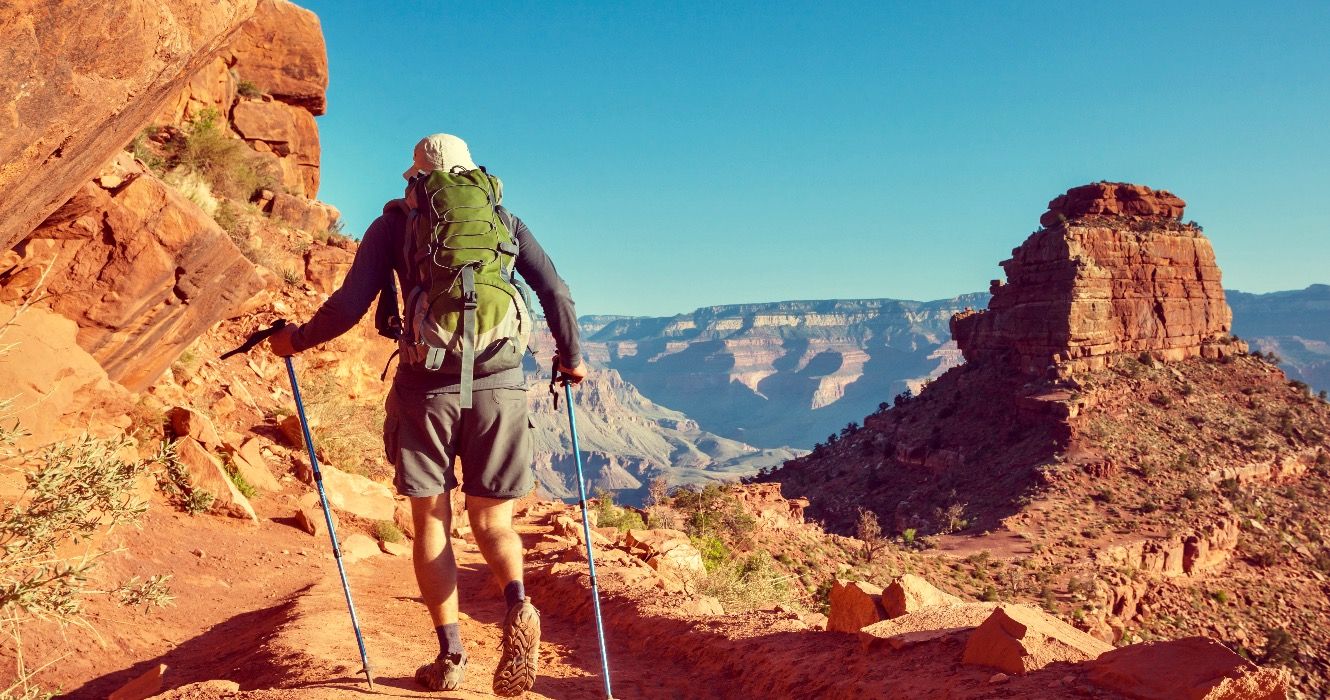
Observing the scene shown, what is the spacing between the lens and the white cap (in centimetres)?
370

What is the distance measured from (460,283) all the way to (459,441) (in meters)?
0.71

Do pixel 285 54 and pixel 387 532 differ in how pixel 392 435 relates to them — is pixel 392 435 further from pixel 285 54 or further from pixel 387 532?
pixel 285 54

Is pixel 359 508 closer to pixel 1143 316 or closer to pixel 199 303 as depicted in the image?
pixel 199 303

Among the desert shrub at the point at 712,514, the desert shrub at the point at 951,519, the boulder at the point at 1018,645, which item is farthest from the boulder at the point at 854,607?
the desert shrub at the point at 951,519

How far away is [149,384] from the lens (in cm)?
840

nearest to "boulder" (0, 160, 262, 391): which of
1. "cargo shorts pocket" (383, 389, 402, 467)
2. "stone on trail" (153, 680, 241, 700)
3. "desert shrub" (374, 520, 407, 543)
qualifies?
"desert shrub" (374, 520, 407, 543)

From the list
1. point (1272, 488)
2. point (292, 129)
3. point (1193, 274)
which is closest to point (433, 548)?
point (292, 129)

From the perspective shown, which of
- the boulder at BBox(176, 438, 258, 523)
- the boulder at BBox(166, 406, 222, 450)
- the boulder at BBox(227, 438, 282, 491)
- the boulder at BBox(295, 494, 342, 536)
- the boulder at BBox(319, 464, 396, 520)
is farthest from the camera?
the boulder at BBox(319, 464, 396, 520)

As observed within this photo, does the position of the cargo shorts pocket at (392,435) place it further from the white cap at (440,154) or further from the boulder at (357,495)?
the boulder at (357,495)

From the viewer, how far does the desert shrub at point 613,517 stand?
13.2 metres

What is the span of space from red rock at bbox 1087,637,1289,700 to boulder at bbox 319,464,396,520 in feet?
26.5

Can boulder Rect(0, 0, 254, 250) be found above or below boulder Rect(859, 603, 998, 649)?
above

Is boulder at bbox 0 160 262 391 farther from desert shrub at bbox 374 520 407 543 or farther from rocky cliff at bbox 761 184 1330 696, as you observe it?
rocky cliff at bbox 761 184 1330 696

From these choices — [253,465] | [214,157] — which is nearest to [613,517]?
[253,465]
